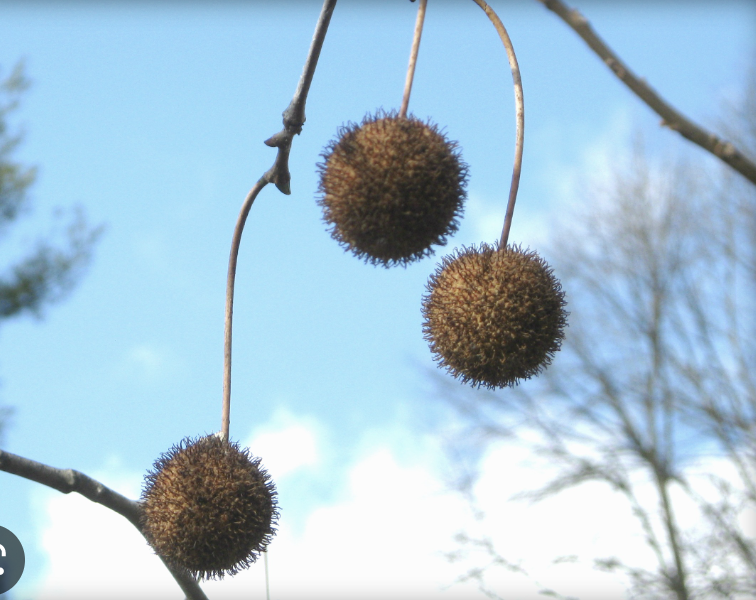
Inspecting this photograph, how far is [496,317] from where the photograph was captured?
198 cm

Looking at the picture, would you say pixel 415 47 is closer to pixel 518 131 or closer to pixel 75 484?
pixel 518 131

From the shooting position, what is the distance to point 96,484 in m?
1.91

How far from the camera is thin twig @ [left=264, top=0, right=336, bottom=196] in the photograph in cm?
170

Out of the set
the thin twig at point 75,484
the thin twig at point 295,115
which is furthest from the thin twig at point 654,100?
the thin twig at point 75,484

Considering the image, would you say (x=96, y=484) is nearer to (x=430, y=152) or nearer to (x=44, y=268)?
(x=430, y=152)

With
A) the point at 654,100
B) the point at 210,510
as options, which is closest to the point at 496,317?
the point at 210,510

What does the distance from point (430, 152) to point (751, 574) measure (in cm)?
910

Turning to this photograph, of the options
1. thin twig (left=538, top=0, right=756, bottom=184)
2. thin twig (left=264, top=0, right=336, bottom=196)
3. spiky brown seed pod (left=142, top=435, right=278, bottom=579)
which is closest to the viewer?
thin twig (left=538, top=0, right=756, bottom=184)

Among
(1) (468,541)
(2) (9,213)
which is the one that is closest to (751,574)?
(1) (468,541)

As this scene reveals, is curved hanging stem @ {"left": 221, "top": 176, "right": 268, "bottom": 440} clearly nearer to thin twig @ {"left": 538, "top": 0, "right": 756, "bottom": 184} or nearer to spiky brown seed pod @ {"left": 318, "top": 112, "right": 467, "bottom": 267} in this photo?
spiky brown seed pod @ {"left": 318, "top": 112, "right": 467, "bottom": 267}

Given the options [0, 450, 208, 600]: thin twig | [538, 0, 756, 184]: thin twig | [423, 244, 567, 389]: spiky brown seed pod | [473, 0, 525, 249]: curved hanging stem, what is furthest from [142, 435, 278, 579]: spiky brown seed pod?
[538, 0, 756, 184]: thin twig

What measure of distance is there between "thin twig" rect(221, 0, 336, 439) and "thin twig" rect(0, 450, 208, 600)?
32 cm

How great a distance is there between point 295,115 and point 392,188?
277 mm

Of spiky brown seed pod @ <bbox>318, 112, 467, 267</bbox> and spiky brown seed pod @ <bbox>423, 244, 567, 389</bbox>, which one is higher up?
spiky brown seed pod @ <bbox>318, 112, 467, 267</bbox>
